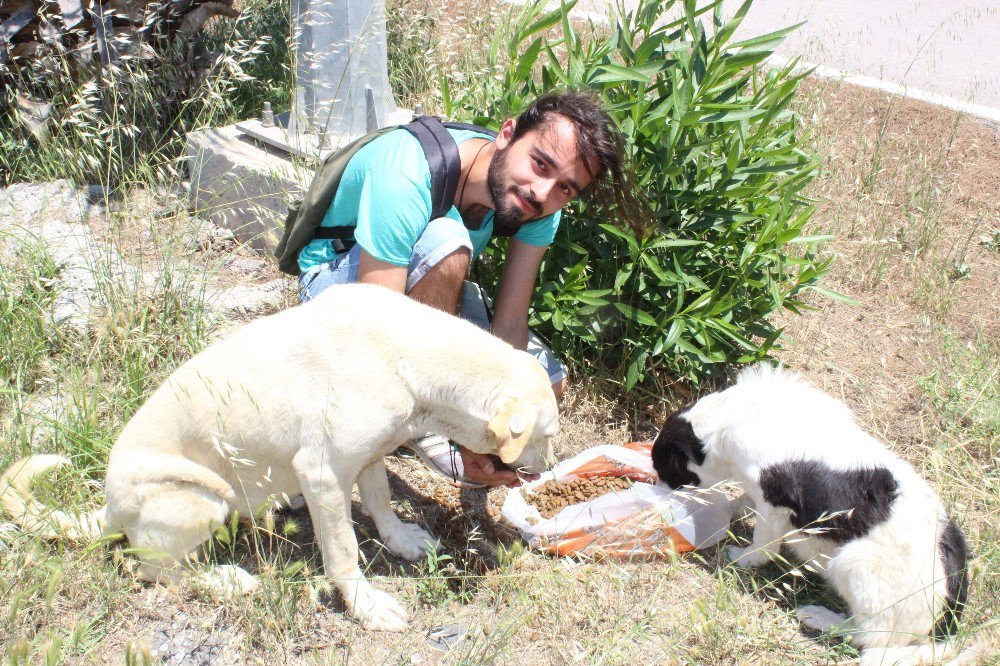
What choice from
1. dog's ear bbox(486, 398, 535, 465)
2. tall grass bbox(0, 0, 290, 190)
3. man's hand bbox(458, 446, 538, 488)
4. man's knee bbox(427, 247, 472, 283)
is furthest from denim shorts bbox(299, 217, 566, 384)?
tall grass bbox(0, 0, 290, 190)

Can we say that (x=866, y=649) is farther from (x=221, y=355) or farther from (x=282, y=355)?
(x=221, y=355)

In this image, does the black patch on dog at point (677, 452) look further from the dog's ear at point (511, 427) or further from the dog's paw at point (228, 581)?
the dog's paw at point (228, 581)

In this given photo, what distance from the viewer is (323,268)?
3.66m

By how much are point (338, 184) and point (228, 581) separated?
1659 mm

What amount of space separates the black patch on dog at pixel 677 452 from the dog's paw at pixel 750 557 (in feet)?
1.13

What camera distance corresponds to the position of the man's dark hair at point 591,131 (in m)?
3.38

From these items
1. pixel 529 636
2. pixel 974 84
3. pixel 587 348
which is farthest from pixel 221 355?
pixel 974 84

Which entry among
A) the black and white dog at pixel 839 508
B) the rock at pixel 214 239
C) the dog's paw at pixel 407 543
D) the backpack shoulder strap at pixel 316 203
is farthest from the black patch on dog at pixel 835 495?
the rock at pixel 214 239

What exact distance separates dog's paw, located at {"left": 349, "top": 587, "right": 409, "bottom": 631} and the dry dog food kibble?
3.16 feet

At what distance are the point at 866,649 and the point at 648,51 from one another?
2.53m

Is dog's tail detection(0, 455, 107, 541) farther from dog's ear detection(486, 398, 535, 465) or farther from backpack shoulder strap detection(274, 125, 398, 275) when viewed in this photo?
dog's ear detection(486, 398, 535, 465)

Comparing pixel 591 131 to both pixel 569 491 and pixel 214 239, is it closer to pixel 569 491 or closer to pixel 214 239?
pixel 569 491

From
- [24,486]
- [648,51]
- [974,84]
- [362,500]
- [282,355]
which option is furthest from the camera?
[974,84]

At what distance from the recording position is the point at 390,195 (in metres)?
3.26
